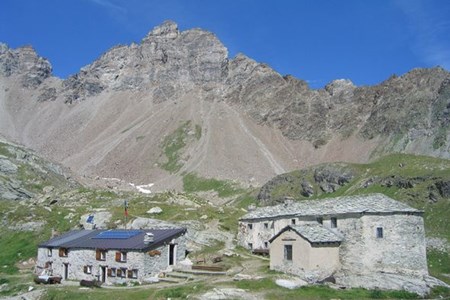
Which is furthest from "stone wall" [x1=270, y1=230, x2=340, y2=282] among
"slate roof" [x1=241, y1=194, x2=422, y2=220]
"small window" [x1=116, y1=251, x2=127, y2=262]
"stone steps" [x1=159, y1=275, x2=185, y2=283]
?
"small window" [x1=116, y1=251, x2=127, y2=262]

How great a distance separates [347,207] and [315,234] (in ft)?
17.1

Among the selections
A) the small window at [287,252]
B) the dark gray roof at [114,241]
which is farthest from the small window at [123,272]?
the small window at [287,252]

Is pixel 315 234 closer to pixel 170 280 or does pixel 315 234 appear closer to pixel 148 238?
pixel 170 280

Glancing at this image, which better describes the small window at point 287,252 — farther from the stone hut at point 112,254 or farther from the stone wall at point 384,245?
the stone hut at point 112,254

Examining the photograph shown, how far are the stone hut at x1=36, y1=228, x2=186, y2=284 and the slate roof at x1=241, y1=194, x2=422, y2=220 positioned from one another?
1410 cm

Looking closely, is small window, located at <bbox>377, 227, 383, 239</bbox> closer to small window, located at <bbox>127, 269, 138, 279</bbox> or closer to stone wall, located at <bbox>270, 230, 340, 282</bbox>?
stone wall, located at <bbox>270, 230, 340, 282</bbox>

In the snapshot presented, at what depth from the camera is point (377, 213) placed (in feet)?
157

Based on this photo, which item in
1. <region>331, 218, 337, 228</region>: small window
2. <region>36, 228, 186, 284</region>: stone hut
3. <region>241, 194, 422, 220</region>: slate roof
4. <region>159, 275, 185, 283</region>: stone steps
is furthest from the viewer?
<region>331, 218, 337, 228</region>: small window

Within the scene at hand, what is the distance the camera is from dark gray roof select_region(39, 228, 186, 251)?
5194cm

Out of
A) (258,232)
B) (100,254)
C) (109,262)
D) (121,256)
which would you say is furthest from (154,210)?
(121,256)

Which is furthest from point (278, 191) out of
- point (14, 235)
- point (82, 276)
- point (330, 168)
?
point (82, 276)

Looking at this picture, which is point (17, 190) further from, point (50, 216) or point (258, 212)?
point (258, 212)

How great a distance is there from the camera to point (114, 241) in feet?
181

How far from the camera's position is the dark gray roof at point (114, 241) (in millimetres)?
51938
